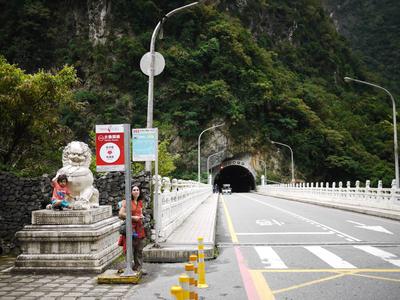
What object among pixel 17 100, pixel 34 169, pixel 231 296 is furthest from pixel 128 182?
pixel 34 169

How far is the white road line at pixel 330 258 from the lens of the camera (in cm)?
860

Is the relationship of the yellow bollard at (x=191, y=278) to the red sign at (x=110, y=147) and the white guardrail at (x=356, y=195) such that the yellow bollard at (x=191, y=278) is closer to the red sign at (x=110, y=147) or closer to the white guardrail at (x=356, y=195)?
the red sign at (x=110, y=147)

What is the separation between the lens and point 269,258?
31.3 feet

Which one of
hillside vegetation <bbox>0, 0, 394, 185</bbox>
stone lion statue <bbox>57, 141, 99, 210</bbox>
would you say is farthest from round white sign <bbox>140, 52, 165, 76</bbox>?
hillside vegetation <bbox>0, 0, 394, 185</bbox>

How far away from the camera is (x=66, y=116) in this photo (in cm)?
6175

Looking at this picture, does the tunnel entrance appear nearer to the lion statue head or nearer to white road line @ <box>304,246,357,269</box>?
white road line @ <box>304,246,357,269</box>

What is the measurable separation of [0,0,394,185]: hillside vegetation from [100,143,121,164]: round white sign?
2031 inches

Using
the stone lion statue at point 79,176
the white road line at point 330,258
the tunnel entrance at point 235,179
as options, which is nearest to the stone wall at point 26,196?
the stone lion statue at point 79,176

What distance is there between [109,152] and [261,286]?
12.1ft

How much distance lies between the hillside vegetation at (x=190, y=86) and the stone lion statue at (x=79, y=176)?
161ft

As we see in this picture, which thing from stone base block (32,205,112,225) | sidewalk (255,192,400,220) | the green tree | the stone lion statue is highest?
the green tree

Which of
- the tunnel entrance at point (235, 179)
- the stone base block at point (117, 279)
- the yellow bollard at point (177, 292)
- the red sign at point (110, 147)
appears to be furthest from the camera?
the tunnel entrance at point (235, 179)

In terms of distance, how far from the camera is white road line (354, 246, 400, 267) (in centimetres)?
905

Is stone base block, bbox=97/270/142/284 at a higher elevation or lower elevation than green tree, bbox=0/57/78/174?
lower
